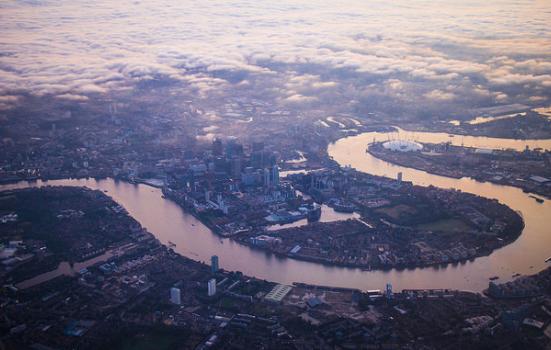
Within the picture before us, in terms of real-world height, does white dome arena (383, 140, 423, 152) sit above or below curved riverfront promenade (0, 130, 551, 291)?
above

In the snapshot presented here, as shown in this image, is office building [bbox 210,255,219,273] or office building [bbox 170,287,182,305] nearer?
office building [bbox 170,287,182,305]

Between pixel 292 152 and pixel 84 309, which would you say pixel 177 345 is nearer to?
pixel 84 309

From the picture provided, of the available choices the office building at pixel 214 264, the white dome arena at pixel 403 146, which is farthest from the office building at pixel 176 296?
the white dome arena at pixel 403 146

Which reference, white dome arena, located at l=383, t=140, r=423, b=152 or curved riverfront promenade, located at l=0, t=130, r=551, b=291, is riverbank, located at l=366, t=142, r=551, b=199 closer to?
white dome arena, located at l=383, t=140, r=423, b=152

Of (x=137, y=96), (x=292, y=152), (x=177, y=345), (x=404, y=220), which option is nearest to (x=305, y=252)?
(x=404, y=220)

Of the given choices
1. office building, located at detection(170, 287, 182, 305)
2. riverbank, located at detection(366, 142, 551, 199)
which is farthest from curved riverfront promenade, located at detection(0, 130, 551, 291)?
office building, located at detection(170, 287, 182, 305)

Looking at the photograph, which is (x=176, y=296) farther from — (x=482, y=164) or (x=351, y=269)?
(x=482, y=164)
